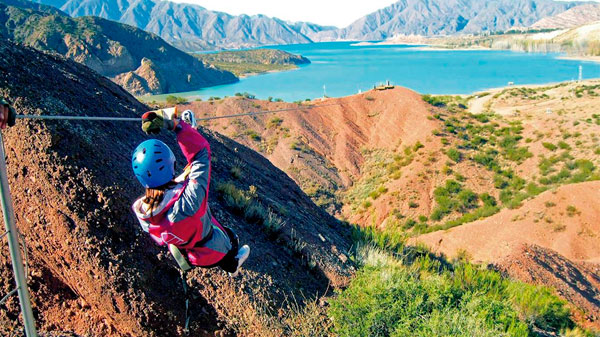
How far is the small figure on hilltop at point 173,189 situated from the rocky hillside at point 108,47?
262ft

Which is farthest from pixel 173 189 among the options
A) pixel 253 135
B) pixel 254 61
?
pixel 254 61

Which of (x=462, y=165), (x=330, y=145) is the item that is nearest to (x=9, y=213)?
(x=462, y=165)

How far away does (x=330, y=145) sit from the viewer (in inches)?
1448

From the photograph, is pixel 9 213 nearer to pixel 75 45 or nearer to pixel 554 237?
pixel 554 237

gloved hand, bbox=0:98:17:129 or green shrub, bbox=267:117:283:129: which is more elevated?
gloved hand, bbox=0:98:17:129

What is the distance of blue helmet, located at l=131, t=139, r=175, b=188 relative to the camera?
11.1 ft

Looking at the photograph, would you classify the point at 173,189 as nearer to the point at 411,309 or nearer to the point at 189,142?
the point at 189,142

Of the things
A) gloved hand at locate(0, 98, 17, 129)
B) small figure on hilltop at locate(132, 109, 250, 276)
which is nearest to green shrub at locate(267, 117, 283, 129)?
small figure on hilltop at locate(132, 109, 250, 276)

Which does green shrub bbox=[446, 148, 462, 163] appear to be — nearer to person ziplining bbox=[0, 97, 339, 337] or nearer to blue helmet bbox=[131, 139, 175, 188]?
person ziplining bbox=[0, 97, 339, 337]

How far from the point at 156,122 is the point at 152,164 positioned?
477 millimetres

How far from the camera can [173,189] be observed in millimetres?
3570

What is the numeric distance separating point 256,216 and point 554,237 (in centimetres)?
1736

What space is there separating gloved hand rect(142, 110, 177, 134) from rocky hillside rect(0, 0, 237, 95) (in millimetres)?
79742

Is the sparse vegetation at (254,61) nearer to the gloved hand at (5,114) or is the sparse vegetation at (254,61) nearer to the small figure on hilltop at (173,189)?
Answer: the small figure on hilltop at (173,189)
